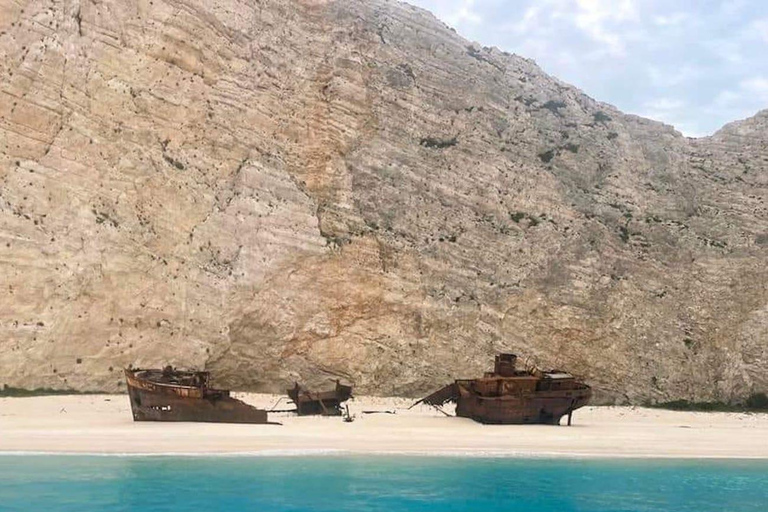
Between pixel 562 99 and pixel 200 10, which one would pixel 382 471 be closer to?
pixel 200 10

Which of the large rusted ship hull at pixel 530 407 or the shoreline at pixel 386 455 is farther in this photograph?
the large rusted ship hull at pixel 530 407

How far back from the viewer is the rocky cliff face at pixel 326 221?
30.5m

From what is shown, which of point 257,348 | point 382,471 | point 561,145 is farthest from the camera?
point 561,145

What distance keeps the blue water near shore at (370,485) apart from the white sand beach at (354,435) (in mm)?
1166

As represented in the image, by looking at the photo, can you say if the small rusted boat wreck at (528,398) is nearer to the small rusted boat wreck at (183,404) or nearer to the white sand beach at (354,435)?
the white sand beach at (354,435)

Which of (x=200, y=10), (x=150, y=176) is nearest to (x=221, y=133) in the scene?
(x=150, y=176)

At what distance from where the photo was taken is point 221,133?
3716 centimetres

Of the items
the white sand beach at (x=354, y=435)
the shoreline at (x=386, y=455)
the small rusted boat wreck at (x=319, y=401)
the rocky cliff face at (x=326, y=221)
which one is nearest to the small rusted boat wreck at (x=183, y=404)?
the white sand beach at (x=354, y=435)

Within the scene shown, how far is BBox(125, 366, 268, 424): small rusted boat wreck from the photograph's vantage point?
22031mm

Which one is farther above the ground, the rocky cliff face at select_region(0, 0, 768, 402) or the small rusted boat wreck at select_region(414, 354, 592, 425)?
the rocky cliff face at select_region(0, 0, 768, 402)

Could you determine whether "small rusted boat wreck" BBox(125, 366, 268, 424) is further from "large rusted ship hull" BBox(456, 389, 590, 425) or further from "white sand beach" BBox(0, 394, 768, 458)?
"large rusted ship hull" BBox(456, 389, 590, 425)

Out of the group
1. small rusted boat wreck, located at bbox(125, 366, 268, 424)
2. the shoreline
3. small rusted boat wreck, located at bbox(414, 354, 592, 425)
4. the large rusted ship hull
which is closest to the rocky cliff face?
small rusted boat wreck, located at bbox(125, 366, 268, 424)

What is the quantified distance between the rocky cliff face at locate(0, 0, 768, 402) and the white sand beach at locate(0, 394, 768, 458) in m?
5.45

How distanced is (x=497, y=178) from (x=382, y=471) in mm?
29156
